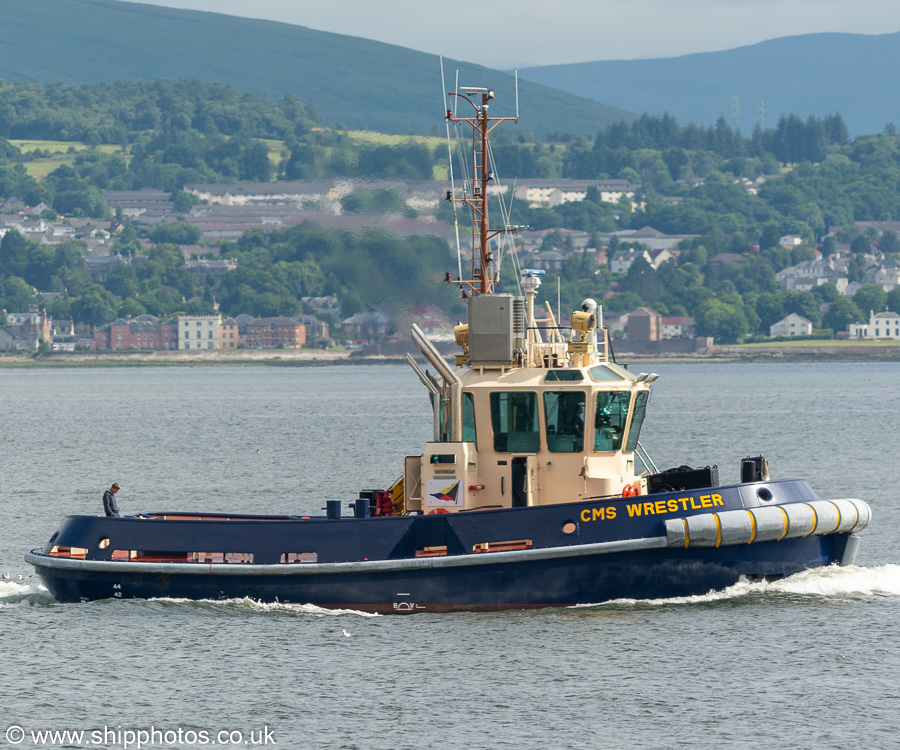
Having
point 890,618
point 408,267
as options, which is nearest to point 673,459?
point 408,267

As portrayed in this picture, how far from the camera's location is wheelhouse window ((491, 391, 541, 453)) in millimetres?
23109

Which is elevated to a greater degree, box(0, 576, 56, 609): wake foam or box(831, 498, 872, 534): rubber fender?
box(831, 498, 872, 534): rubber fender

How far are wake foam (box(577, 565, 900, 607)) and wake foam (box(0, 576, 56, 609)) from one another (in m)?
8.84

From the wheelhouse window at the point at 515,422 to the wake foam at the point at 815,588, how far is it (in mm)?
2433

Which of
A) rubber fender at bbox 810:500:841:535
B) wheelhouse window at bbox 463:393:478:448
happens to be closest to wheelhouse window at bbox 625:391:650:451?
wheelhouse window at bbox 463:393:478:448

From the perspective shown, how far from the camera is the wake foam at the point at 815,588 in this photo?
22891 mm

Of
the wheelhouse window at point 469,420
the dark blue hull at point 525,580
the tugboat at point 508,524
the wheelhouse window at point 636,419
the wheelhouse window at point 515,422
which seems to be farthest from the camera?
the wheelhouse window at point 636,419

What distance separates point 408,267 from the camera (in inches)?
2975

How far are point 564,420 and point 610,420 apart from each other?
2.17 ft

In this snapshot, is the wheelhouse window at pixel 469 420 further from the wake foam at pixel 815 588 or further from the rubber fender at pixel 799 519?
the rubber fender at pixel 799 519

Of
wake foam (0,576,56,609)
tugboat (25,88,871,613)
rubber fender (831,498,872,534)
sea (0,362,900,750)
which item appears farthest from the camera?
wake foam (0,576,56,609)

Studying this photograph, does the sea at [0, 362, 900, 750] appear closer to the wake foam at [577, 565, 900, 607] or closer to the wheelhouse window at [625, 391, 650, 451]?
the wake foam at [577, 565, 900, 607]

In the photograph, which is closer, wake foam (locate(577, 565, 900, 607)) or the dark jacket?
wake foam (locate(577, 565, 900, 607))

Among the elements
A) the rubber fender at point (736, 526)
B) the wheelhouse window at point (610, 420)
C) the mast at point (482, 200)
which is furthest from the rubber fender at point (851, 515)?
the mast at point (482, 200)
